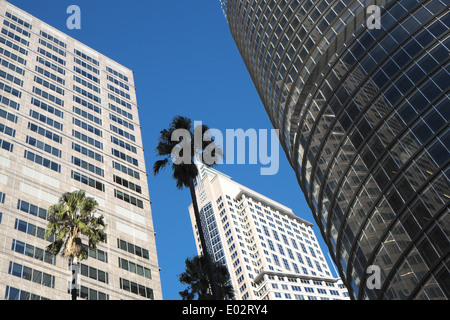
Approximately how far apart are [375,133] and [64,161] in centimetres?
3955

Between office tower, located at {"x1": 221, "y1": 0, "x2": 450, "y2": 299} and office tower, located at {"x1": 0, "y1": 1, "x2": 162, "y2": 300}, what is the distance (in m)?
23.1

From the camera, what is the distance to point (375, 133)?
46656 millimetres

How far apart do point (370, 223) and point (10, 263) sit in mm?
35121

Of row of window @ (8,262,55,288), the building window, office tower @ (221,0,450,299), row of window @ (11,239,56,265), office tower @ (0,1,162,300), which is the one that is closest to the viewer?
office tower @ (221,0,450,299)

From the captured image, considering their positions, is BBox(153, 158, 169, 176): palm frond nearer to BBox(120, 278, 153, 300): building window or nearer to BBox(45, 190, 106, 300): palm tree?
BBox(45, 190, 106, 300): palm tree

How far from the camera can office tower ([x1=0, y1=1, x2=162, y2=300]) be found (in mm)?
49688

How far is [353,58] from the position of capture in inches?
2044
